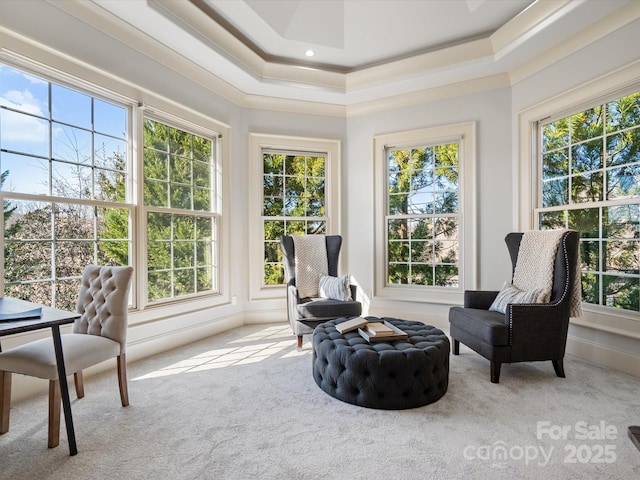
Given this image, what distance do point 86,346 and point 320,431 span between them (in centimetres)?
149

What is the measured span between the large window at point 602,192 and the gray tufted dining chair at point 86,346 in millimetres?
3952

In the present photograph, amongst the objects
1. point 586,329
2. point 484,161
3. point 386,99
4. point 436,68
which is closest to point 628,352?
point 586,329

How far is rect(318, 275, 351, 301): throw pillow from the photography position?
377 cm

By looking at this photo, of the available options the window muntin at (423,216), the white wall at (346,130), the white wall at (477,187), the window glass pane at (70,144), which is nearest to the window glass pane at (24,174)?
the window glass pane at (70,144)

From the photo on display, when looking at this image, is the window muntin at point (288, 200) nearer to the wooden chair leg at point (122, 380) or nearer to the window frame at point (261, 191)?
the window frame at point (261, 191)

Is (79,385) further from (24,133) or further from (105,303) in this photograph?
(24,133)

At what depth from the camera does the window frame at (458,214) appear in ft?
13.7

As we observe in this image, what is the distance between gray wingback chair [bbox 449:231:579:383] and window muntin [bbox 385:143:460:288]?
155cm

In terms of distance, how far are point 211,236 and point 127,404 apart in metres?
2.22

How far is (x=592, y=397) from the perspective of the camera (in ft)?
7.86

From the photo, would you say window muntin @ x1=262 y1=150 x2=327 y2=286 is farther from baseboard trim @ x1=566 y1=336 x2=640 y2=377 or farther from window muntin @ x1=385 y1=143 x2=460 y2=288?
baseboard trim @ x1=566 y1=336 x2=640 y2=377

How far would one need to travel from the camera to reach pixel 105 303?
2283mm

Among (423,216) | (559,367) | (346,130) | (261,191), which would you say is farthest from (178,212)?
(559,367)

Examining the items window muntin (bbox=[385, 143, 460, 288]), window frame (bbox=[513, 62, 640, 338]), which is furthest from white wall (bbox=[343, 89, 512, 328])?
window muntin (bbox=[385, 143, 460, 288])
